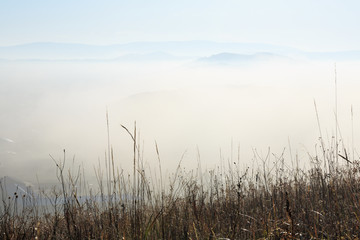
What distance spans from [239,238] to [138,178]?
A: 1007 millimetres

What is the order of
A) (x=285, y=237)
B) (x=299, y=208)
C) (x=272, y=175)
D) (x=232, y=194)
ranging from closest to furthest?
(x=285, y=237) → (x=299, y=208) → (x=232, y=194) → (x=272, y=175)

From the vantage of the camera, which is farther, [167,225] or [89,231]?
[89,231]

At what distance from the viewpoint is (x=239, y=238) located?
3.66 meters

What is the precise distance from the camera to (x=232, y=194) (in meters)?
5.00

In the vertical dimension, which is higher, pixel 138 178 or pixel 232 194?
pixel 138 178

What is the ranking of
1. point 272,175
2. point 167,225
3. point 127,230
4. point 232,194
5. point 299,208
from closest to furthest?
point 127,230 → point 167,225 → point 299,208 → point 232,194 → point 272,175

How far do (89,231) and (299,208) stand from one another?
2234mm

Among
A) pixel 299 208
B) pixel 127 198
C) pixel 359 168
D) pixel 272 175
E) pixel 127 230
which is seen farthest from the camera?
pixel 272 175

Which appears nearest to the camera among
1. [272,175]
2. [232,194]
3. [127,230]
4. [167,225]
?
[127,230]

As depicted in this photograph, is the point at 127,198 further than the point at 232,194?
No

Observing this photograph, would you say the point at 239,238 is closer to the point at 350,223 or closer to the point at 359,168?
the point at 350,223

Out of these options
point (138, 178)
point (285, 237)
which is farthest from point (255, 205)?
point (285, 237)

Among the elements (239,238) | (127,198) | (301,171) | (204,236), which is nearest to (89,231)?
(127,198)

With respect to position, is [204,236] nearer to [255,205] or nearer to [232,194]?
[232,194]
